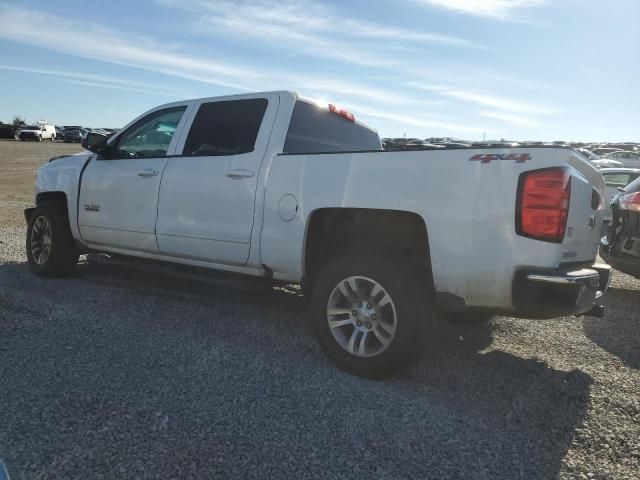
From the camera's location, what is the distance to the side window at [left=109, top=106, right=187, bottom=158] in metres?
5.06

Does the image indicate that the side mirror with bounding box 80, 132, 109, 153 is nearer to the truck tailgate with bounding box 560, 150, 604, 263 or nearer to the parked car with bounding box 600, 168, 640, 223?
the truck tailgate with bounding box 560, 150, 604, 263

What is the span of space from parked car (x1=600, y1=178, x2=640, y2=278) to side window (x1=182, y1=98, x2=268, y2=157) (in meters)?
3.73

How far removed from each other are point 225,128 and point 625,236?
429 centimetres

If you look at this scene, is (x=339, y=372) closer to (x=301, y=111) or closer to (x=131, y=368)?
(x=131, y=368)

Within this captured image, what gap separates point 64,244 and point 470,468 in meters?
4.90

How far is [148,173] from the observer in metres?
4.91

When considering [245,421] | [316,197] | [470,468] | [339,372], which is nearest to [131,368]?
[245,421]

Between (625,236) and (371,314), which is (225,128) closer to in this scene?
(371,314)

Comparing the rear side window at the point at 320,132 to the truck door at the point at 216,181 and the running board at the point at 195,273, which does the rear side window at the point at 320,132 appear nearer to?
the truck door at the point at 216,181

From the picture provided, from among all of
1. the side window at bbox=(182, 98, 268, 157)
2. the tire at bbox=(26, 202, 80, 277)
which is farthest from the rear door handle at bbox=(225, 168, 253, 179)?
the tire at bbox=(26, 202, 80, 277)

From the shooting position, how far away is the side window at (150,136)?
506cm

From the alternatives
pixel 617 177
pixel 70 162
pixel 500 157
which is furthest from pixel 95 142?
pixel 617 177

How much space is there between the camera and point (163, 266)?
504 centimetres

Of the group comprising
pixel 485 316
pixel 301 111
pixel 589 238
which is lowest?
pixel 485 316
